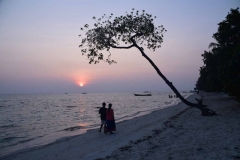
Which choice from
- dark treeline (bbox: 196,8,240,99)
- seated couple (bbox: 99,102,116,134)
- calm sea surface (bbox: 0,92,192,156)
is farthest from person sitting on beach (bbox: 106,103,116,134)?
dark treeline (bbox: 196,8,240,99)

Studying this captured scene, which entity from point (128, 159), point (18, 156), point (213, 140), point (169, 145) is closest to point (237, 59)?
point (213, 140)

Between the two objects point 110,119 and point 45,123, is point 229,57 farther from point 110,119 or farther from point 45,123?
point 45,123

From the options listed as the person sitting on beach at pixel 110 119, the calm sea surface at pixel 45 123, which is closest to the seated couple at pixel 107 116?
the person sitting on beach at pixel 110 119

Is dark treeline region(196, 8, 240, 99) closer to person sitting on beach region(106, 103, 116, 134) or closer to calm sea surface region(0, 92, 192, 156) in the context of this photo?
person sitting on beach region(106, 103, 116, 134)

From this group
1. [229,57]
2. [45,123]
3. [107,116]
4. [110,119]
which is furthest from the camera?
[45,123]

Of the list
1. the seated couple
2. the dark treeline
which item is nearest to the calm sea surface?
the seated couple

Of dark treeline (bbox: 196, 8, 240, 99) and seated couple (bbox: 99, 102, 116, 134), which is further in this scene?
dark treeline (bbox: 196, 8, 240, 99)

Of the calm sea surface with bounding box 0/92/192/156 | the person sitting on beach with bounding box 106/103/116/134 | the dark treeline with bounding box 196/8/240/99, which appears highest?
the dark treeline with bounding box 196/8/240/99

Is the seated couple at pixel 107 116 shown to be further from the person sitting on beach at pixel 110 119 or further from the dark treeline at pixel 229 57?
the dark treeline at pixel 229 57

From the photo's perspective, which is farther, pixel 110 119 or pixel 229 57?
pixel 229 57

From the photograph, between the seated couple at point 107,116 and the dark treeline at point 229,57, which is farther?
the dark treeline at point 229,57

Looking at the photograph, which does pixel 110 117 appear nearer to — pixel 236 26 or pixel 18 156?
pixel 18 156

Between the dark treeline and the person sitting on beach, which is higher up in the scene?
the dark treeline

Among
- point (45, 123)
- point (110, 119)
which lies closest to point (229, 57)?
point (110, 119)
